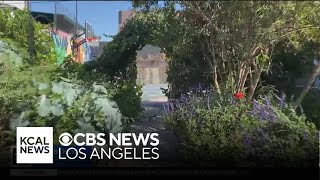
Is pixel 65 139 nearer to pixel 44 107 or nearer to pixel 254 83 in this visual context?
pixel 44 107

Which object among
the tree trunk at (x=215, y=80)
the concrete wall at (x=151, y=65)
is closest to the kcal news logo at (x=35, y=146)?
the tree trunk at (x=215, y=80)

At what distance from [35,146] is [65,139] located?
319 mm

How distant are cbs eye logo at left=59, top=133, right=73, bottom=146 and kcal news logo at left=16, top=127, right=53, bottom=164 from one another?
0.35ft

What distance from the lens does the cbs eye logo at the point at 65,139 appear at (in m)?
4.33

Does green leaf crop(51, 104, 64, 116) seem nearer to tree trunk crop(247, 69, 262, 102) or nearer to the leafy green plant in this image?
the leafy green plant

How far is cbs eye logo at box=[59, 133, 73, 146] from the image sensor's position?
14.2 ft

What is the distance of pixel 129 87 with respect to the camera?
652cm

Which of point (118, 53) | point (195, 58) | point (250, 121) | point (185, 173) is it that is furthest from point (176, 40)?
point (118, 53)

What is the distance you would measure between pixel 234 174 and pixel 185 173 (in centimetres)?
53

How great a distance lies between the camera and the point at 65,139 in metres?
4.35

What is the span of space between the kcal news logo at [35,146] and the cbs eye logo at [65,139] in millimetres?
107

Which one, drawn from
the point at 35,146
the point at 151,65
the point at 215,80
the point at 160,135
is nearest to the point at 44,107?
the point at 35,146

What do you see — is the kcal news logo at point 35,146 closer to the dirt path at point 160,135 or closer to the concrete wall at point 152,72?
the dirt path at point 160,135

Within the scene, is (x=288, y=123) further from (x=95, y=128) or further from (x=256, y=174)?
(x=95, y=128)
